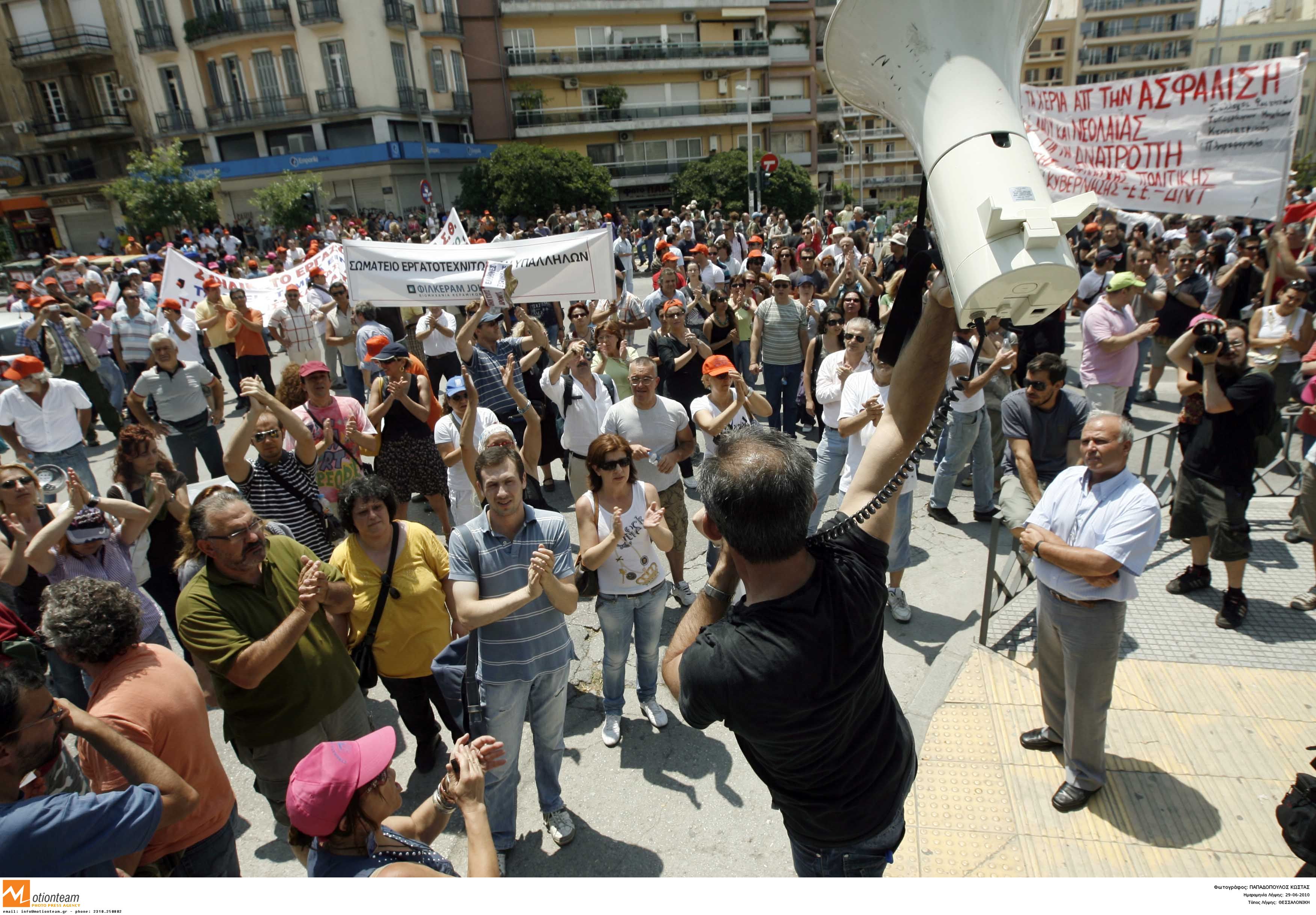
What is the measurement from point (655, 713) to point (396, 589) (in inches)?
62.7

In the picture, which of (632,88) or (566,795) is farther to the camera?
(632,88)

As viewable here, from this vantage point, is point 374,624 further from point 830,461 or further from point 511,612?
point 830,461

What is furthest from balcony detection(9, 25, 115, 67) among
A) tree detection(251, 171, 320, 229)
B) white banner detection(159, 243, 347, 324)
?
white banner detection(159, 243, 347, 324)

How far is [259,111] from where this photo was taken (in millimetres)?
38938

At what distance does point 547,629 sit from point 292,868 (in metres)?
1.69

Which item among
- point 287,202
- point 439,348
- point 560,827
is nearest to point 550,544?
point 560,827

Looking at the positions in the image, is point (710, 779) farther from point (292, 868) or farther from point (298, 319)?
point (298, 319)

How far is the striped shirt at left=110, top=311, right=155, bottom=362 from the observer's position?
9367 mm

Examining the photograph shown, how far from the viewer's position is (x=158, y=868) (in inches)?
103

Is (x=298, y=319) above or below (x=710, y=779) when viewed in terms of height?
above

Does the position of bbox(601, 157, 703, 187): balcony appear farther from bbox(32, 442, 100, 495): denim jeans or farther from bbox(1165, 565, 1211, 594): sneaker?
bbox(1165, 565, 1211, 594): sneaker

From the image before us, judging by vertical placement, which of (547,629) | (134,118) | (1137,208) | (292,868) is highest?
(134,118)

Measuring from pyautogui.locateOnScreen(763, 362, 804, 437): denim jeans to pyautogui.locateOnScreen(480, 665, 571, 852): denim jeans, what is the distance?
4.95m
